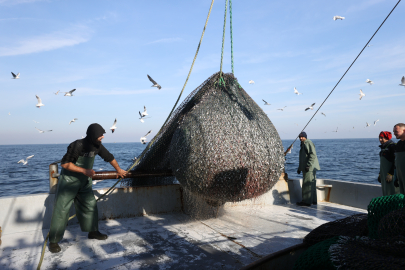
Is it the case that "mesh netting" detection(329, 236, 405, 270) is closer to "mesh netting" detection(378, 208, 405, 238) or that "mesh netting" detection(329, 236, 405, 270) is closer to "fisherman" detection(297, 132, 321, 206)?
"mesh netting" detection(378, 208, 405, 238)

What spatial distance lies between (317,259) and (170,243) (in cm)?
229

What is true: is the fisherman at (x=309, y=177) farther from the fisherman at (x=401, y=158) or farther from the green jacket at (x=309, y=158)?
the fisherman at (x=401, y=158)

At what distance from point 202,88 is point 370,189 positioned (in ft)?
13.0

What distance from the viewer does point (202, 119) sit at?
350cm

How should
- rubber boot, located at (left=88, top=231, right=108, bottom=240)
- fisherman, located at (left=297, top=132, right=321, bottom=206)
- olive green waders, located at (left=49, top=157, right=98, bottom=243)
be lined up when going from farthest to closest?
fisherman, located at (left=297, top=132, right=321, bottom=206) → rubber boot, located at (left=88, top=231, right=108, bottom=240) → olive green waders, located at (left=49, top=157, right=98, bottom=243)

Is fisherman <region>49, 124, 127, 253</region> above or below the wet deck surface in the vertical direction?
above

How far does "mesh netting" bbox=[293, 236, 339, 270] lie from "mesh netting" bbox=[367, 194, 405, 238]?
357 mm

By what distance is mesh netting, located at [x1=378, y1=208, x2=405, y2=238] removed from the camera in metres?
1.63

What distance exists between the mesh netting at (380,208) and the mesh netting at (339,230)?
325 mm

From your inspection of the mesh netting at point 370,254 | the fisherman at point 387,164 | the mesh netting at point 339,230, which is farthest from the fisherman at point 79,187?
the fisherman at point 387,164

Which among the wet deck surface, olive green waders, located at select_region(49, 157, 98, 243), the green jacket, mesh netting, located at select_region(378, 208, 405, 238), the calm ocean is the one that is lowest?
the calm ocean

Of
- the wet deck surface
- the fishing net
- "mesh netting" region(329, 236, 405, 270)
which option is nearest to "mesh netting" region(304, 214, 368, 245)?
"mesh netting" region(329, 236, 405, 270)

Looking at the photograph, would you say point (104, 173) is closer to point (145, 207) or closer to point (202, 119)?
point (145, 207)

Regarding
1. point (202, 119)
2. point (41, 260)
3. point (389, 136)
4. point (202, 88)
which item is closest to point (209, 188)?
point (202, 119)
